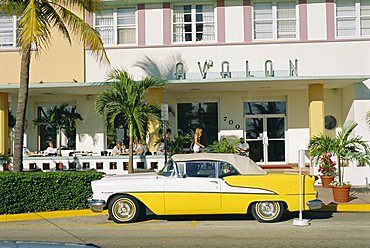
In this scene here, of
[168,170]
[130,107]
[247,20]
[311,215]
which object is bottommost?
[311,215]

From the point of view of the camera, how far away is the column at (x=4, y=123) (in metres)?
20.5

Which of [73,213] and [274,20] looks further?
[274,20]

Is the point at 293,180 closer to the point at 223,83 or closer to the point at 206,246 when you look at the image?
the point at 206,246

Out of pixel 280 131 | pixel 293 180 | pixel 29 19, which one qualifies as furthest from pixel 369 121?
pixel 29 19

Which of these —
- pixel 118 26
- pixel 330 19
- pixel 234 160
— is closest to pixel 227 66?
pixel 330 19

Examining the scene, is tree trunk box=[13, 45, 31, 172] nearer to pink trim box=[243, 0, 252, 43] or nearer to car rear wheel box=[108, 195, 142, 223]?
car rear wheel box=[108, 195, 142, 223]

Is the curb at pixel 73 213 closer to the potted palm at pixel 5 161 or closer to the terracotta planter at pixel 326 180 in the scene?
the terracotta planter at pixel 326 180

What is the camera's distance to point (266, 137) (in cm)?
2131

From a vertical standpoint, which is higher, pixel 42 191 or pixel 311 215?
pixel 42 191

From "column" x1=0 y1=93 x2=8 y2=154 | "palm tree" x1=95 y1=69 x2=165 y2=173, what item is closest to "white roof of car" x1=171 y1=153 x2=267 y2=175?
"palm tree" x1=95 y1=69 x2=165 y2=173

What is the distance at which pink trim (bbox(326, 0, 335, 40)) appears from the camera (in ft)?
65.8

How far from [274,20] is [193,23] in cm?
343

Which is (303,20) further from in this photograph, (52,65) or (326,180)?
(52,65)

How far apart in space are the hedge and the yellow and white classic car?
195 centimetres
